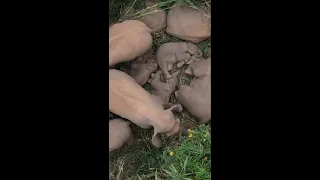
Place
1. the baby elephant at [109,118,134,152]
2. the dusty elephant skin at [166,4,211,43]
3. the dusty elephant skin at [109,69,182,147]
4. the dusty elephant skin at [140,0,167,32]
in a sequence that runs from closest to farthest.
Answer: the dusty elephant skin at [109,69,182,147] → the baby elephant at [109,118,134,152] → the dusty elephant skin at [166,4,211,43] → the dusty elephant skin at [140,0,167,32]

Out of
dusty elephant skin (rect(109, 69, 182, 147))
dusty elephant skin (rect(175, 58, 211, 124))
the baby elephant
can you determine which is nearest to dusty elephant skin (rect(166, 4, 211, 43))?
dusty elephant skin (rect(175, 58, 211, 124))

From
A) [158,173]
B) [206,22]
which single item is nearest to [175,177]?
[158,173]

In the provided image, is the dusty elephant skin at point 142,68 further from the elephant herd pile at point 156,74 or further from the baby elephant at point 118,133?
the baby elephant at point 118,133

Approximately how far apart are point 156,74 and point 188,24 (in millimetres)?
563

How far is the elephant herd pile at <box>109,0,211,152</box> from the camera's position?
12.6ft

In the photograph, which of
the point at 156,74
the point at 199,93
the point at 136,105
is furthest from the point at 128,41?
the point at 199,93

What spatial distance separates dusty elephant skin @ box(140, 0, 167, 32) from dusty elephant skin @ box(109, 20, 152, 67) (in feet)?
0.52

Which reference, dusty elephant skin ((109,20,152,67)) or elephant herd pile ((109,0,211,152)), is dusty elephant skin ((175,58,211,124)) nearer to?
elephant herd pile ((109,0,211,152))

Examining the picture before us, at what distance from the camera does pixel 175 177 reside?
3957 mm

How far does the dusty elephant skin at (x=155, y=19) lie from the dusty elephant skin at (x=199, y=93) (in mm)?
524

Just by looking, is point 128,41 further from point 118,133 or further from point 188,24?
point 118,133

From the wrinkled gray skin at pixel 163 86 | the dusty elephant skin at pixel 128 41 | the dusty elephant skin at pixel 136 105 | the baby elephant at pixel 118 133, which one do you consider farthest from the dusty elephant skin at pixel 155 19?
the baby elephant at pixel 118 133

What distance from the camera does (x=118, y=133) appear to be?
156 inches

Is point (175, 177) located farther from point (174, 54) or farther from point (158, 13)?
point (158, 13)
